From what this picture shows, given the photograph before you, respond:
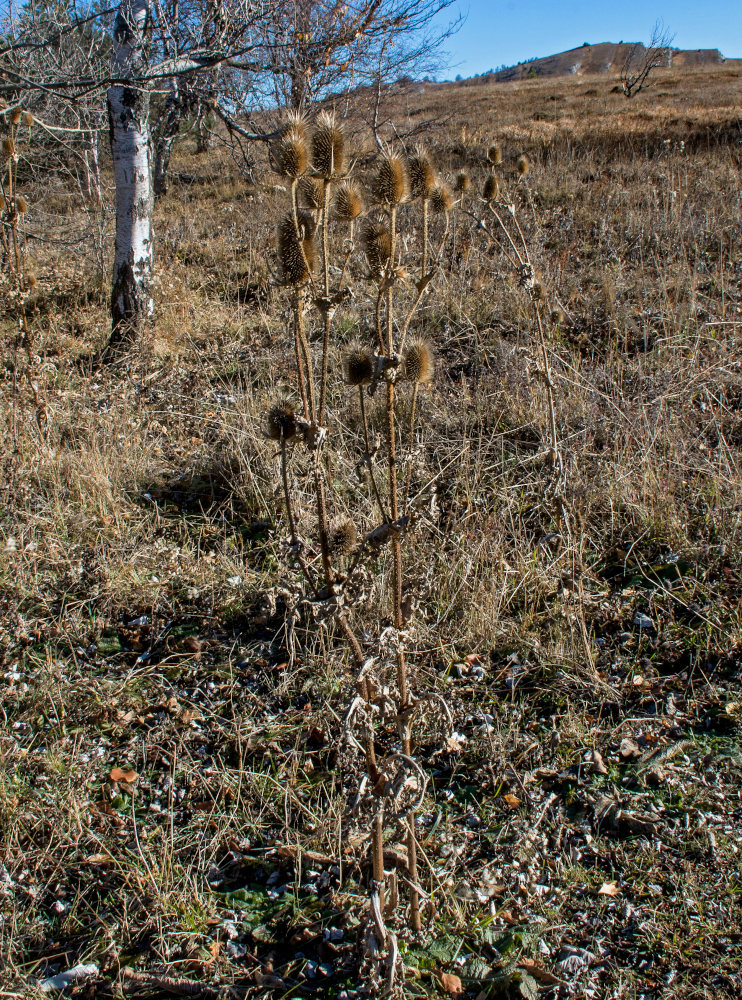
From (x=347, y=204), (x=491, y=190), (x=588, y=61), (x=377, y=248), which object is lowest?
(x=377, y=248)

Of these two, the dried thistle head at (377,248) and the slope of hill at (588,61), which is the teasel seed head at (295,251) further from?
the slope of hill at (588,61)

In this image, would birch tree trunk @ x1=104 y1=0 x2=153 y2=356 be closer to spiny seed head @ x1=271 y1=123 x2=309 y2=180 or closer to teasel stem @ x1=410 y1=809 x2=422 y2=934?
spiny seed head @ x1=271 y1=123 x2=309 y2=180

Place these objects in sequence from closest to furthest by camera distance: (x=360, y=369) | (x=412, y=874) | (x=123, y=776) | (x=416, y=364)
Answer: (x=360, y=369) < (x=416, y=364) < (x=412, y=874) < (x=123, y=776)

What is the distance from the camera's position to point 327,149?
1451 millimetres

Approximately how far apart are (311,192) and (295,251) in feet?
0.57

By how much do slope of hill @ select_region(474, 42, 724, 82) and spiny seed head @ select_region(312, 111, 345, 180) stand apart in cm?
5009

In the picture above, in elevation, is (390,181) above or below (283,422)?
above

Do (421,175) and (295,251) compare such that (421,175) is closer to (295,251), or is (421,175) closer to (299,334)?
(295,251)

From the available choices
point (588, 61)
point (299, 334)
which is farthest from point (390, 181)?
point (588, 61)

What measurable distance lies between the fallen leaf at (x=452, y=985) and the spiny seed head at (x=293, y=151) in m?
1.91

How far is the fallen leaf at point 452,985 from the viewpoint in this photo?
1.68 metres

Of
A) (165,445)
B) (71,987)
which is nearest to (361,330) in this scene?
(165,445)

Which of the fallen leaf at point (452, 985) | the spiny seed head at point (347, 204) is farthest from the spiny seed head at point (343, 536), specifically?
the fallen leaf at point (452, 985)

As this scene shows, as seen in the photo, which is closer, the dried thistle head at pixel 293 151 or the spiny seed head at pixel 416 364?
the dried thistle head at pixel 293 151
